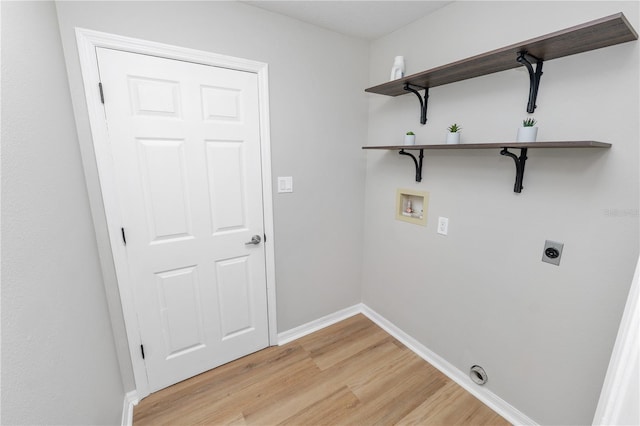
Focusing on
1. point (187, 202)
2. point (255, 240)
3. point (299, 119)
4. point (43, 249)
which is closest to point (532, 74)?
point (299, 119)

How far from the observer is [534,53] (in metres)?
1.22

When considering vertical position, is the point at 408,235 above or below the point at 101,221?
below

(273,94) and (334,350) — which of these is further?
(334,350)

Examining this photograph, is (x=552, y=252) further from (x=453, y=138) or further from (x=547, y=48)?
(x=547, y=48)

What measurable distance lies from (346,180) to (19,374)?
2016 millimetres

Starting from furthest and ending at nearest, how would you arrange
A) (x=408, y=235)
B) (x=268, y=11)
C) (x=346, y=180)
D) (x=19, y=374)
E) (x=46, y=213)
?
(x=346, y=180) < (x=408, y=235) < (x=268, y=11) < (x=46, y=213) < (x=19, y=374)

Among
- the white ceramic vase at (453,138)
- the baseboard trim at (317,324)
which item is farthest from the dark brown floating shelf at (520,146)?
the baseboard trim at (317,324)

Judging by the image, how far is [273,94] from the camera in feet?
6.00

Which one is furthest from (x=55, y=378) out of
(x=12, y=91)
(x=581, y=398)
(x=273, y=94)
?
(x=581, y=398)

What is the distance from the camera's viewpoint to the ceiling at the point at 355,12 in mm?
1650

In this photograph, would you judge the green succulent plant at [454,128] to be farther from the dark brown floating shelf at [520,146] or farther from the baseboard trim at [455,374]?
the baseboard trim at [455,374]

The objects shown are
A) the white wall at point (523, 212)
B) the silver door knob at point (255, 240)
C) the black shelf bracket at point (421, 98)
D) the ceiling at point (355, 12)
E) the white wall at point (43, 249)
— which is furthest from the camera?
the silver door knob at point (255, 240)

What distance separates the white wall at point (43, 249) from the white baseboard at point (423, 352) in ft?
4.48

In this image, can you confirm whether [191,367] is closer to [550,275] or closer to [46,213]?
[46,213]
